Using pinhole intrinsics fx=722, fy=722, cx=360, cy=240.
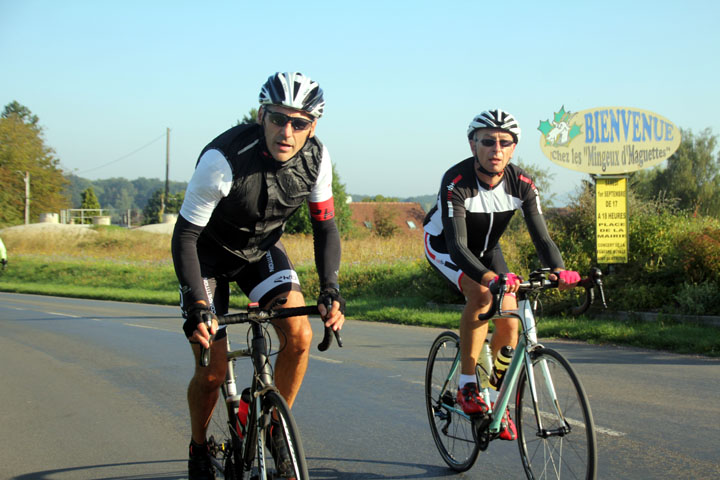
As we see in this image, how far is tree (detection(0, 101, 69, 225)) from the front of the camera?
261ft

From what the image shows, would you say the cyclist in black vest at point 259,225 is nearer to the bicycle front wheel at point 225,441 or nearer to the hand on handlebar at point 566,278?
the bicycle front wheel at point 225,441

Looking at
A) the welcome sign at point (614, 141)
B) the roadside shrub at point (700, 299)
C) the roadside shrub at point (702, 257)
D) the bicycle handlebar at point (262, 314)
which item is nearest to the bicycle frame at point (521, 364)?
the bicycle handlebar at point (262, 314)

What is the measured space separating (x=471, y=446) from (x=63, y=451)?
304 cm

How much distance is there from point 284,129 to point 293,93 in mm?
189

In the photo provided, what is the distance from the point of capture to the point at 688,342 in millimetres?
9750

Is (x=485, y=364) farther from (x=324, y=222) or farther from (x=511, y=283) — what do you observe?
(x=324, y=222)

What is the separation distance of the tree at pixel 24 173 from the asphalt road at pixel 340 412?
74405 mm

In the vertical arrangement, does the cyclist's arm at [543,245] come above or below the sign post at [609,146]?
below

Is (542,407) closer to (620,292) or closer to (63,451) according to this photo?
(63,451)

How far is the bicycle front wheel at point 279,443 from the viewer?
290cm

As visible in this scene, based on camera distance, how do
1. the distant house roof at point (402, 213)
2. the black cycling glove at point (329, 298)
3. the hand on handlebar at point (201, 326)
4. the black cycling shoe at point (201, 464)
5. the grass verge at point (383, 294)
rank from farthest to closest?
the distant house roof at point (402, 213) → the grass verge at point (383, 294) → the black cycling shoe at point (201, 464) → the black cycling glove at point (329, 298) → the hand on handlebar at point (201, 326)

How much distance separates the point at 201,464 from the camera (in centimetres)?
400

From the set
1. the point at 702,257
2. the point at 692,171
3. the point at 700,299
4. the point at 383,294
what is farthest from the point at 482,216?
the point at 692,171

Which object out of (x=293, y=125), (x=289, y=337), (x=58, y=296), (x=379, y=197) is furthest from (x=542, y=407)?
(x=379, y=197)
